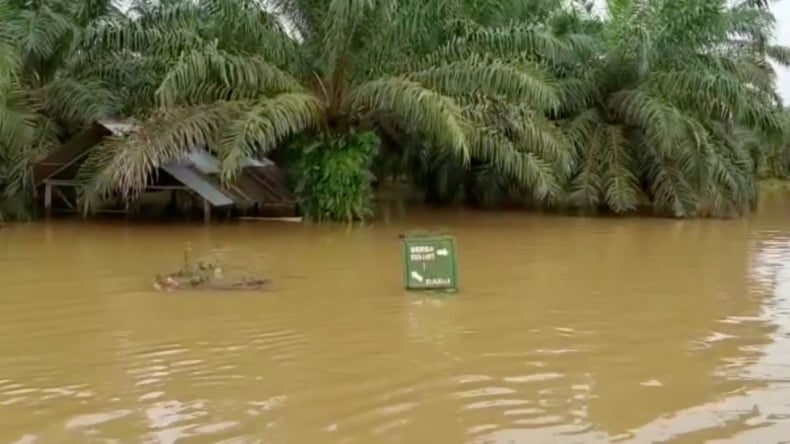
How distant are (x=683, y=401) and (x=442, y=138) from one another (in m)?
9.51

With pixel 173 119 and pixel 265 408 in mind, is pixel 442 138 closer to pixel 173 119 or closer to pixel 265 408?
pixel 173 119

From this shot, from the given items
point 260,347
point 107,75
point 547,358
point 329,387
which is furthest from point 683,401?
point 107,75

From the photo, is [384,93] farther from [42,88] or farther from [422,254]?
[422,254]

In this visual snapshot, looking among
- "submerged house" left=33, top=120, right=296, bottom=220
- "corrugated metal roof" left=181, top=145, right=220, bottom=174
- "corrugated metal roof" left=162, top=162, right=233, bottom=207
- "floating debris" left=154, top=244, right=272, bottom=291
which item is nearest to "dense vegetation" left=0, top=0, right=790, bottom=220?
"submerged house" left=33, top=120, right=296, bottom=220

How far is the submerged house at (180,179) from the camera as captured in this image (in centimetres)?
1650

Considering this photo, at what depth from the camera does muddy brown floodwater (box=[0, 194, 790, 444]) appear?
5.34 metres

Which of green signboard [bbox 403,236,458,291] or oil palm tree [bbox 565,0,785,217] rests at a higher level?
oil palm tree [bbox 565,0,785,217]

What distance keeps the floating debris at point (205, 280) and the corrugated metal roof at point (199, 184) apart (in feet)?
20.9

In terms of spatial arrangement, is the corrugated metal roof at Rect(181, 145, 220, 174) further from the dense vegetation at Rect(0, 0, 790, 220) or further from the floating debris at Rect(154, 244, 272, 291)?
the floating debris at Rect(154, 244, 272, 291)

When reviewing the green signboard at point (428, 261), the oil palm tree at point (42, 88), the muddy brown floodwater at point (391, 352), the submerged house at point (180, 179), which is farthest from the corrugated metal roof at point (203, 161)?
the green signboard at point (428, 261)

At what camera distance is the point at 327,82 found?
1639cm

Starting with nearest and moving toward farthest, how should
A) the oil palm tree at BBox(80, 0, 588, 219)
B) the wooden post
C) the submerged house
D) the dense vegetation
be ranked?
the oil palm tree at BBox(80, 0, 588, 219) < the dense vegetation < the submerged house < the wooden post

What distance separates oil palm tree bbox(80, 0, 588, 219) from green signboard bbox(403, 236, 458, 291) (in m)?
5.36

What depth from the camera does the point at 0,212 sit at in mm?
15977
